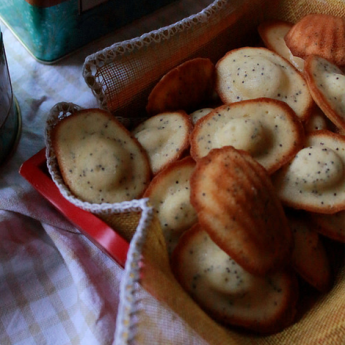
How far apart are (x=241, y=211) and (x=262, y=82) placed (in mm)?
309

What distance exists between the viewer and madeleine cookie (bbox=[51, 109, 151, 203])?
2.13 feet

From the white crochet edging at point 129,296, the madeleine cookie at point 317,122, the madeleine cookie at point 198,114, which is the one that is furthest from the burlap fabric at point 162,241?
the madeleine cookie at point 317,122

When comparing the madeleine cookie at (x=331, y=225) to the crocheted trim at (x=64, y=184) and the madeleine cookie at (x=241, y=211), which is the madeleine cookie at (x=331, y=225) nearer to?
the madeleine cookie at (x=241, y=211)

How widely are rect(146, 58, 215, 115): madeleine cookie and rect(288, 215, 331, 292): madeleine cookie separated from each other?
30 centimetres

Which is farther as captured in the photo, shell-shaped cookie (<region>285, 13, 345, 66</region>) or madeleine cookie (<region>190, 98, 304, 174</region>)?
shell-shaped cookie (<region>285, 13, 345, 66</region>)

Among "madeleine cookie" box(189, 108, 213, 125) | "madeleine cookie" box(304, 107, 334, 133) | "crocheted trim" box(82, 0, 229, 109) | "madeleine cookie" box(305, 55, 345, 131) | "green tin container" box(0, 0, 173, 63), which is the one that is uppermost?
"green tin container" box(0, 0, 173, 63)

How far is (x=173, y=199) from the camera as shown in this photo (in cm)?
65

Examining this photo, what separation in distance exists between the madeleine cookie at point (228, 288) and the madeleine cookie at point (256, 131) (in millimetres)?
156

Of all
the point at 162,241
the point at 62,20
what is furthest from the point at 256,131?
the point at 62,20

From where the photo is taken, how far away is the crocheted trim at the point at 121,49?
28.1 inches

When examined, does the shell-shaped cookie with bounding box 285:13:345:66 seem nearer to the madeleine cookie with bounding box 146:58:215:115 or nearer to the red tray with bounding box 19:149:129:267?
the madeleine cookie with bounding box 146:58:215:115

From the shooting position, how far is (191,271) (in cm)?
60

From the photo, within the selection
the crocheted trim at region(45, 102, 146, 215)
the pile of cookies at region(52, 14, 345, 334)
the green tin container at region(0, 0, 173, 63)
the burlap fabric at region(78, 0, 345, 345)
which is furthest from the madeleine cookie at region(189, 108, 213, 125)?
the green tin container at region(0, 0, 173, 63)

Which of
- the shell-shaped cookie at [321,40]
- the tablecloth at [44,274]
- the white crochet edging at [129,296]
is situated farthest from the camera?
the shell-shaped cookie at [321,40]
